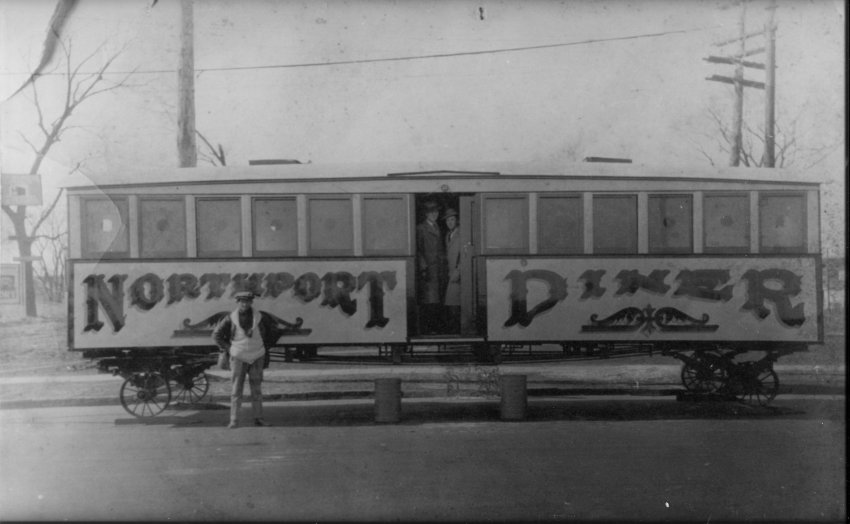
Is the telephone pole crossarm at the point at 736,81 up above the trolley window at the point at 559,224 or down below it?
above

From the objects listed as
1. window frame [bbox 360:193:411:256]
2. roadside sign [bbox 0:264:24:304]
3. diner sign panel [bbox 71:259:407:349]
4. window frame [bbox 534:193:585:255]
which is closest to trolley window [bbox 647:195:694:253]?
window frame [bbox 534:193:585:255]

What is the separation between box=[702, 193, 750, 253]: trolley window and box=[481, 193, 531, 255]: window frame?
2.38 metres

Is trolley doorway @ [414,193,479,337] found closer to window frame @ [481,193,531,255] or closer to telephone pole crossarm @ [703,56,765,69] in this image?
window frame @ [481,193,531,255]

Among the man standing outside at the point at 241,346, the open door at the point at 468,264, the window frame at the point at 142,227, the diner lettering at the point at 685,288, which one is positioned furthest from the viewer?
the open door at the point at 468,264

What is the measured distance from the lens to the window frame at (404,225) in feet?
31.7

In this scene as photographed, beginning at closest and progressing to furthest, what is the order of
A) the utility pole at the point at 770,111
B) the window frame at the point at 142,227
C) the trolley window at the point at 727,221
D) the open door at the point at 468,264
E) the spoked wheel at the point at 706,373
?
1. the window frame at the point at 142,227
2. the trolley window at the point at 727,221
3. the open door at the point at 468,264
4. the spoked wheel at the point at 706,373
5. the utility pole at the point at 770,111

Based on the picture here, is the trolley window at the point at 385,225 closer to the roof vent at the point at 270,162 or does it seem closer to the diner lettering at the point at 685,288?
the roof vent at the point at 270,162

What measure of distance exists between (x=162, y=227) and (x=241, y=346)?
2.01 m

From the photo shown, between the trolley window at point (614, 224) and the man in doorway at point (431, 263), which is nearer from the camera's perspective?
the trolley window at point (614, 224)

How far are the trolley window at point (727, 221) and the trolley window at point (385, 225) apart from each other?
4.05 m

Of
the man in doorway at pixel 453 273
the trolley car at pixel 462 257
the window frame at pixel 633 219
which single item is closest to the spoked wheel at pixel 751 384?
the trolley car at pixel 462 257

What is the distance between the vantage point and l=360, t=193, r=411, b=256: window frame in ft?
31.7

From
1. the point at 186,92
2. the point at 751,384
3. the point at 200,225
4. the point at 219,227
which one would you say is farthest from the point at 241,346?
the point at 751,384

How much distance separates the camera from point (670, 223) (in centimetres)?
973
